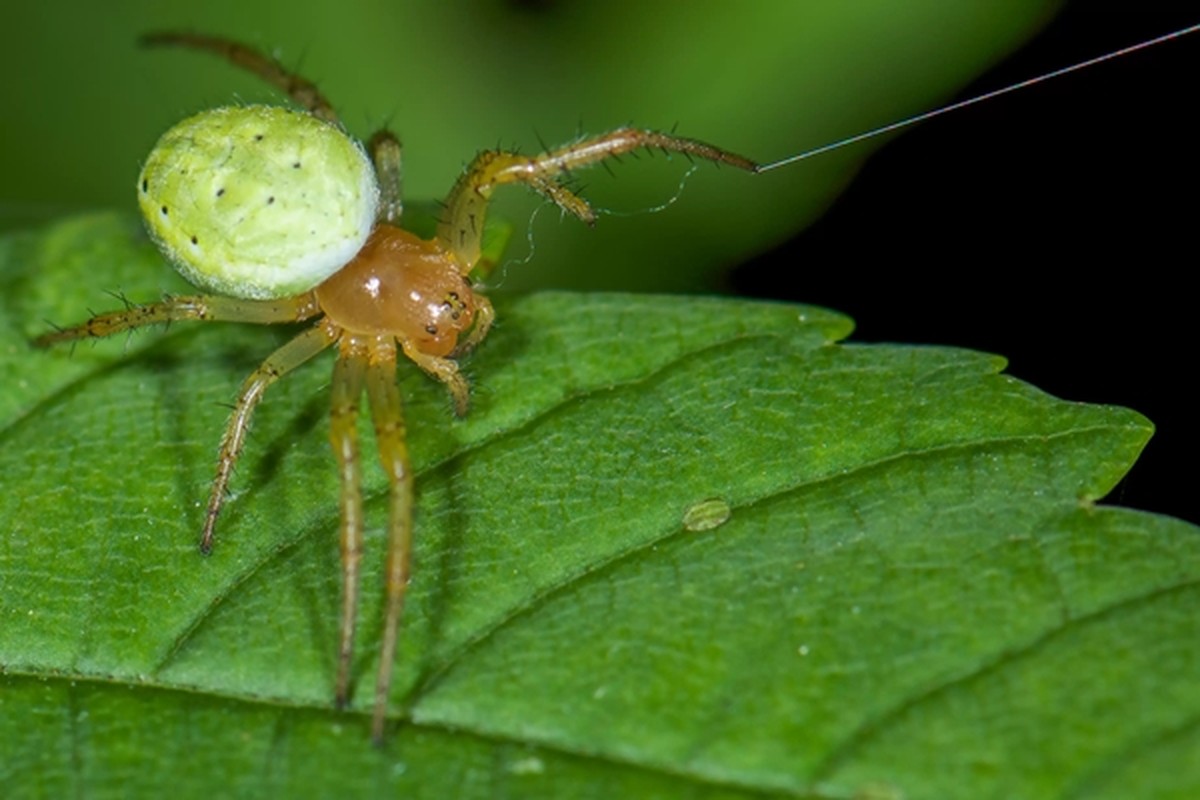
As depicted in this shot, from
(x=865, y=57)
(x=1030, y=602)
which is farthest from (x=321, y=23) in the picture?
(x=1030, y=602)

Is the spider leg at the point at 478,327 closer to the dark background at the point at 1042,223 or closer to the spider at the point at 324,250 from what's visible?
the spider at the point at 324,250

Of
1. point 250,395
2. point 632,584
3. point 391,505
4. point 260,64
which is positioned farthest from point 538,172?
point 260,64

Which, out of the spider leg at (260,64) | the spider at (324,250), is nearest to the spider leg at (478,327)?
the spider at (324,250)

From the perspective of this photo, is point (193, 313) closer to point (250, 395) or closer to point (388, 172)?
point (250, 395)

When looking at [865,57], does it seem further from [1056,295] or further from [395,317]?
[395,317]

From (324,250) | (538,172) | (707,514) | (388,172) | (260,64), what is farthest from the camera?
(260,64)

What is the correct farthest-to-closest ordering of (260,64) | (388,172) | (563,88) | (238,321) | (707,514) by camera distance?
(563,88) < (260,64) < (388,172) < (238,321) < (707,514)
